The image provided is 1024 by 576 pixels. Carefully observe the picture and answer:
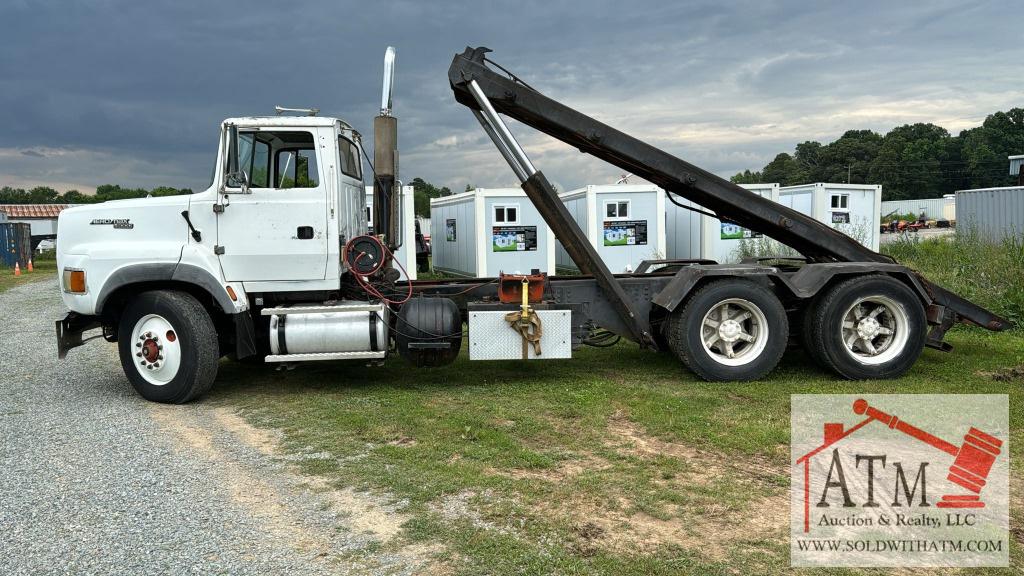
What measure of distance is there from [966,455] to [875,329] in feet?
8.94

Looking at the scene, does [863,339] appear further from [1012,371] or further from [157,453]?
[157,453]

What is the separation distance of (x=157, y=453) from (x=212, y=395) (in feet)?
6.80

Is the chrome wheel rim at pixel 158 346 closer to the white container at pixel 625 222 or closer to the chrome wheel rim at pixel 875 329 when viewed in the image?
the chrome wheel rim at pixel 875 329

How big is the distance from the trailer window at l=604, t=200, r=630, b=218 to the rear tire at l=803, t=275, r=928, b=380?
981 centimetres

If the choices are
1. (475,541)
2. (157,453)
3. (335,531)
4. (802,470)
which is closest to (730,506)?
(802,470)

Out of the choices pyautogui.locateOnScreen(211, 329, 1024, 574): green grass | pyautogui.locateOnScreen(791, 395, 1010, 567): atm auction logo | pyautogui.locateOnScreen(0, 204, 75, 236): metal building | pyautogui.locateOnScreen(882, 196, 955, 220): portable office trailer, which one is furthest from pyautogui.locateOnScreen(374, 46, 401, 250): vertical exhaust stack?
pyautogui.locateOnScreen(882, 196, 955, 220): portable office trailer

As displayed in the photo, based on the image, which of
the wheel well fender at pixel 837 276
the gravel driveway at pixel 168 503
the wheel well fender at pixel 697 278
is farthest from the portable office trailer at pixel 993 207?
the gravel driveway at pixel 168 503

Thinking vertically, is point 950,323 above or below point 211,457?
above

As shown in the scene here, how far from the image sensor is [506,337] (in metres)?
7.74

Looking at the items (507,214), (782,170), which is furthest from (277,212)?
(782,170)

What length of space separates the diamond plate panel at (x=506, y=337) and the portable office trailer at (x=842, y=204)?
12.8m

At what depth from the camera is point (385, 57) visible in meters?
8.34

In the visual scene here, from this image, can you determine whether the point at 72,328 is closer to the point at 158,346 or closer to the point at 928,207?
the point at 158,346

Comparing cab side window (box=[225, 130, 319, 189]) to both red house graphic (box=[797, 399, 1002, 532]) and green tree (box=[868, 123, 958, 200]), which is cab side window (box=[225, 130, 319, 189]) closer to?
red house graphic (box=[797, 399, 1002, 532])
